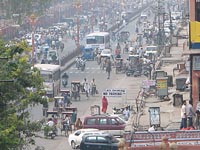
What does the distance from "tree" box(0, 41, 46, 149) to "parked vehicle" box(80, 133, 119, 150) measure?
6437 millimetres

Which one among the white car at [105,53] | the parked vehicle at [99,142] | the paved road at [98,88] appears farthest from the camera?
the white car at [105,53]

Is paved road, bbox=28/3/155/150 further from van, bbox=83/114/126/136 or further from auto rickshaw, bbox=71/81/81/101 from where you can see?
van, bbox=83/114/126/136

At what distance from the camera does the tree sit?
2303 cm

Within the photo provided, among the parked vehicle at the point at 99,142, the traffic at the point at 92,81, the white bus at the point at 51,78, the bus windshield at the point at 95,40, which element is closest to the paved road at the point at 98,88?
the traffic at the point at 92,81

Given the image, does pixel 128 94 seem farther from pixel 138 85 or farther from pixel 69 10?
pixel 69 10

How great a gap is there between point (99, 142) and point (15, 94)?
864 cm

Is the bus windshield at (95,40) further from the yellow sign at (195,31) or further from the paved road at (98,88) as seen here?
the yellow sign at (195,31)

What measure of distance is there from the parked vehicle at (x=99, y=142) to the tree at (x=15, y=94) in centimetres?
644

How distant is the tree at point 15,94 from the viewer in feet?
75.6

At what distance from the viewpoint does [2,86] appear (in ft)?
78.2

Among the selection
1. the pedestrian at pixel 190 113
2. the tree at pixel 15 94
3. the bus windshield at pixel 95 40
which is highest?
the tree at pixel 15 94

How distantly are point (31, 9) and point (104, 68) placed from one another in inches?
1167

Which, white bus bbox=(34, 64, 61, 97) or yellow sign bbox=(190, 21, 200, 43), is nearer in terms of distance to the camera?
yellow sign bbox=(190, 21, 200, 43)

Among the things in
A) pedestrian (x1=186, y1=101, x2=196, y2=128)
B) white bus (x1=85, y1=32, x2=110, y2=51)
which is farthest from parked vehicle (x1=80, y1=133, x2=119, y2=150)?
white bus (x1=85, y1=32, x2=110, y2=51)
